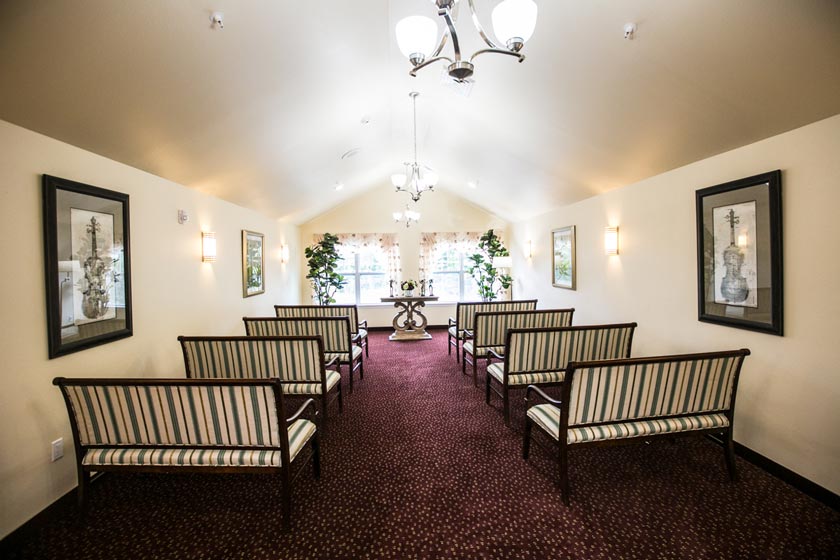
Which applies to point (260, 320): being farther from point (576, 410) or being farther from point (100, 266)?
point (576, 410)

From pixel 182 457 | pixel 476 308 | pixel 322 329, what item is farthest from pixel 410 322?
pixel 182 457

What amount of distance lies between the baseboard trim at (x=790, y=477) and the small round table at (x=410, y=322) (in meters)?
4.64

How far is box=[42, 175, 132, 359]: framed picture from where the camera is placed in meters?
2.00

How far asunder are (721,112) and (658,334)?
6.37 ft

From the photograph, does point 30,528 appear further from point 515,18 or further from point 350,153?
point 350,153

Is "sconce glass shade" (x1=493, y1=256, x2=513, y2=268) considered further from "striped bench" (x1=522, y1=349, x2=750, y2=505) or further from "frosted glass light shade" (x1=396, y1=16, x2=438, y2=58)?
"frosted glass light shade" (x1=396, y1=16, x2=438, y2=58)

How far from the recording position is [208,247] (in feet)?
12.1

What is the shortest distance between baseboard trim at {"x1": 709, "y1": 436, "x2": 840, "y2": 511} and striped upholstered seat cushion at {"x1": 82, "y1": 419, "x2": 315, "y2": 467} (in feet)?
9.80

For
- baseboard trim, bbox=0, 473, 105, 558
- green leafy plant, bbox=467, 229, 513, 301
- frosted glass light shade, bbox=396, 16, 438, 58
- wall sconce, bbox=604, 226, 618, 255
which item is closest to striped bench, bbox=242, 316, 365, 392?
baseboard trim, bbox=0, 473, 105, 558

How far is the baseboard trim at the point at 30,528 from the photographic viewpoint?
1.74m

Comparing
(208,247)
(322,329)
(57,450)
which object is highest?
(208,247)

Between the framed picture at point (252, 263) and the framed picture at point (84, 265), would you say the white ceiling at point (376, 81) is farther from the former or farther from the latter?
the framed picture at point (252, 263)

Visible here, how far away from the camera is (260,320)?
3689 millimetres

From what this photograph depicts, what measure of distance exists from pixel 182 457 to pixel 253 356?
1.06 meters
